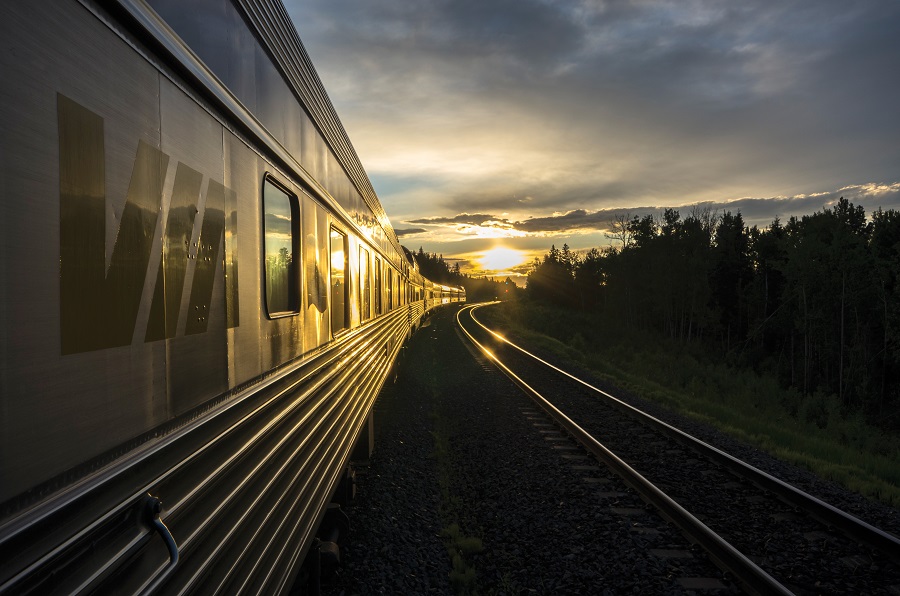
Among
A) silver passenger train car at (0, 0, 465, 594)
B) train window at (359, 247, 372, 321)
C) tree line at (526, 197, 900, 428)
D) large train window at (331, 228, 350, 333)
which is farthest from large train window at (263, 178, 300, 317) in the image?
tree line at (526, 197, 900, 428)

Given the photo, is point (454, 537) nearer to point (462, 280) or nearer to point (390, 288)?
point (390, 288)

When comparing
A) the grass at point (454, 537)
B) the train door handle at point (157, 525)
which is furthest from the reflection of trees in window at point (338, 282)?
the train door handle at point (157, 525)

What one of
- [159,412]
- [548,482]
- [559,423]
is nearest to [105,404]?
[159,412]

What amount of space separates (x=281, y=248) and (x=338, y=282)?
180cm

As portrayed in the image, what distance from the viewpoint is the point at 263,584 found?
96.8 inches

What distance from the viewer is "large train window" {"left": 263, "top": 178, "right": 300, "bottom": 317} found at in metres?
3.09

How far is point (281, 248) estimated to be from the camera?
Result: 3387mm

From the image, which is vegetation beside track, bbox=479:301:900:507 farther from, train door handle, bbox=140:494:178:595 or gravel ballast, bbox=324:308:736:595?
train door handle, bbox=140:494:178:595

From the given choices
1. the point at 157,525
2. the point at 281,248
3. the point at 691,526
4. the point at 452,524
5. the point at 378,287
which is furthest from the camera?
the point at 378,287

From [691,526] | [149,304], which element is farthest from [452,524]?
[149,304]

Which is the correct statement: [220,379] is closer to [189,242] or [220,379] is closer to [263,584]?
[189,242]

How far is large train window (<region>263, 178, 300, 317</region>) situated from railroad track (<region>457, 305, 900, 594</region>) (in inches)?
148

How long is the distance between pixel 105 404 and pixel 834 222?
2350 inches

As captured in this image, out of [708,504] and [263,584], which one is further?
[708,504]
